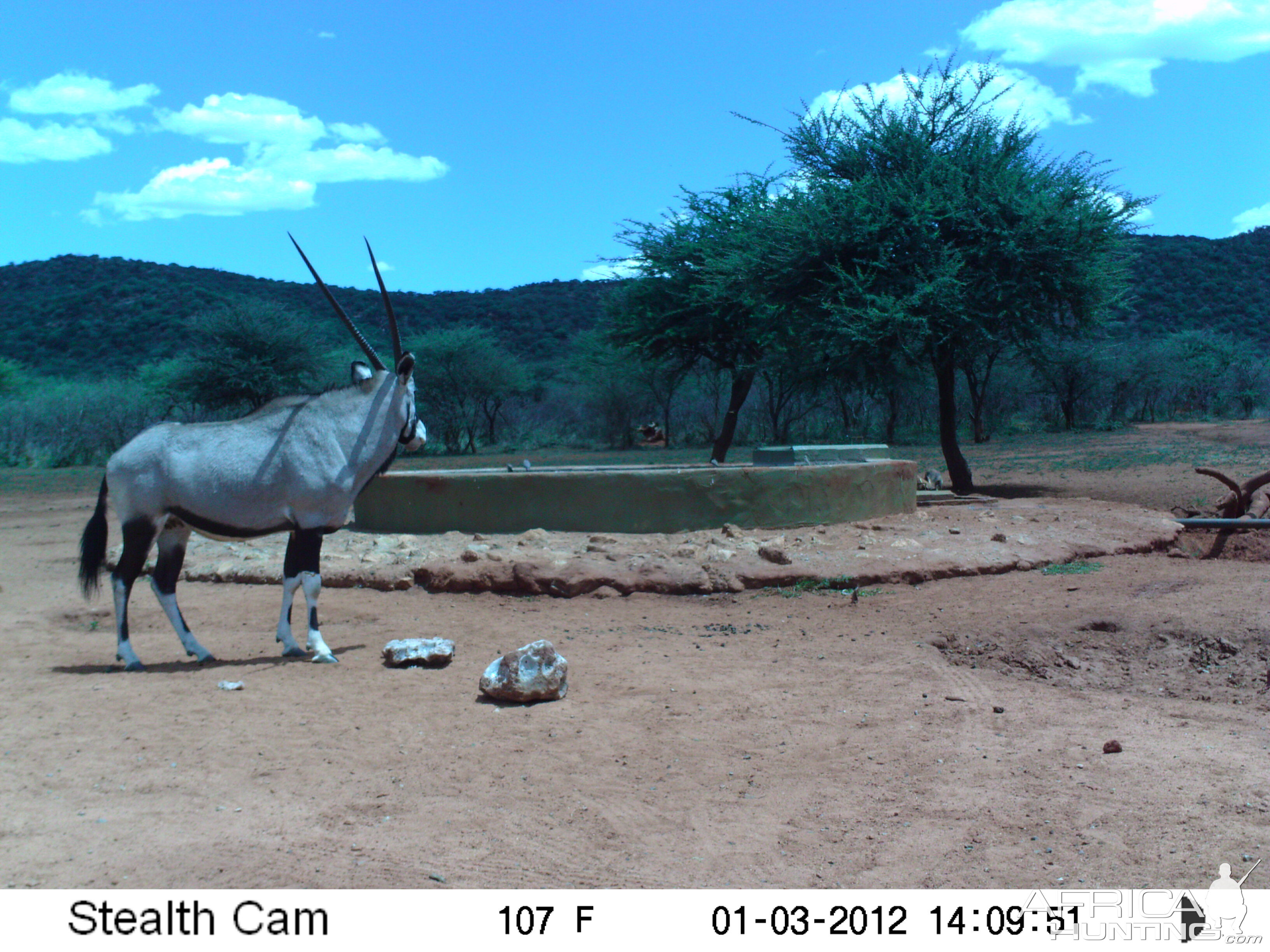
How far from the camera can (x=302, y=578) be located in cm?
631

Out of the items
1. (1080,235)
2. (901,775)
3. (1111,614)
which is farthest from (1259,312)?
(901,775)

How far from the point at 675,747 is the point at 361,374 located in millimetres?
3420

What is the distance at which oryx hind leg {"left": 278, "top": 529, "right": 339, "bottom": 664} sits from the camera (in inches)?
244

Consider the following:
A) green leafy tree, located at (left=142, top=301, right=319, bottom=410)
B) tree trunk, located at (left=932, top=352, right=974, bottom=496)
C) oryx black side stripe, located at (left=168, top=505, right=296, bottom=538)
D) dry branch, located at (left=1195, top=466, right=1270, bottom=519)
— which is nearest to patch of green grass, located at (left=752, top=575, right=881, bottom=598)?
oryx black side stripe, located at (left=168, top=505, right=296, bottom=538)

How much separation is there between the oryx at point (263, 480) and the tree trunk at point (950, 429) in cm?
1066

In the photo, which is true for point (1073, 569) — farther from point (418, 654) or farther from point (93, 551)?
point (93, 551)

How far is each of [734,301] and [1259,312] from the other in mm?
44240

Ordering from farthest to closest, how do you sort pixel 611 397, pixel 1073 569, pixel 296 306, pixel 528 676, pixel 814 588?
pixel 296 306, pixel 611 397, pixel 1073 569, pixel 814 588, pixel 528 676

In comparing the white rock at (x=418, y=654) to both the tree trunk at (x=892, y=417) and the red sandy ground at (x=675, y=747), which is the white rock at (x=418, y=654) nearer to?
the red sandy ground at (x=675, y=747)

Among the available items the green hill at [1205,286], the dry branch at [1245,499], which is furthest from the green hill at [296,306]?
the dry branch at [1245,499]

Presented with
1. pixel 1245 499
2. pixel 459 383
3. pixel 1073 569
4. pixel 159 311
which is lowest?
pixel 1073 569

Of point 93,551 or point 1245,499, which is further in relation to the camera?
point 1245,499

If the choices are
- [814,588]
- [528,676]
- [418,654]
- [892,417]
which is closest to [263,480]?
[418,654]

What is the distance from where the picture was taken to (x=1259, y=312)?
50531mm
